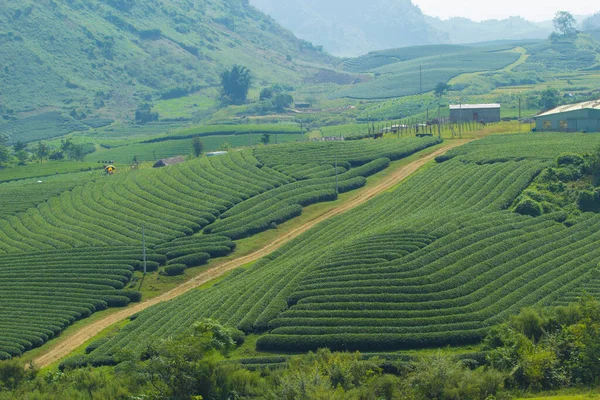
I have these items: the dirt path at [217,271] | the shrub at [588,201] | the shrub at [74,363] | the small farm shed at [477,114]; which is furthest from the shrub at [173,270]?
the small farm shed at [477,114]

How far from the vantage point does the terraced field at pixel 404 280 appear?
60406 mm

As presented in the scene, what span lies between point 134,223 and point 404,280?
4124cm

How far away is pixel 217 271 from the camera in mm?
85438

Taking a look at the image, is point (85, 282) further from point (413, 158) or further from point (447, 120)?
point (447, 120)

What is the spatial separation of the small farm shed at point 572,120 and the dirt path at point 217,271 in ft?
43.2

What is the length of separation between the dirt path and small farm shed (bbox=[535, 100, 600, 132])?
13170mm

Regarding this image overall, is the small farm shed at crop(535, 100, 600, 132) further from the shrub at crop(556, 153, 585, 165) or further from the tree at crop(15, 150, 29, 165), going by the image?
the tree at crop(15, 150, 29, 165)

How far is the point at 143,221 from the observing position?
317 ft

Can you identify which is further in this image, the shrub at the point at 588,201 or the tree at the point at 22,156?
the tree at the point at 22,156

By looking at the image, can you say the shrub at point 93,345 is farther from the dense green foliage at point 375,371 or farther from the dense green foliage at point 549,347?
the dense green foliage at point 549,347

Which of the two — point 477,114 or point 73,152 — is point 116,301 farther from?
point 73,152

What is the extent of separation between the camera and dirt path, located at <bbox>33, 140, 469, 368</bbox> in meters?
71.1

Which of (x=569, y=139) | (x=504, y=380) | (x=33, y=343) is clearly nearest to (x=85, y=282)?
(x=33, y=343)

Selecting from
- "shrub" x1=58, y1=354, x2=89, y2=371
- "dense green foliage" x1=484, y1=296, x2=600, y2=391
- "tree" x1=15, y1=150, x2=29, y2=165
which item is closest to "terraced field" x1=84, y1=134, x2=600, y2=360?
"shrub" x1=58, y1=354, x2=89, y2=371
